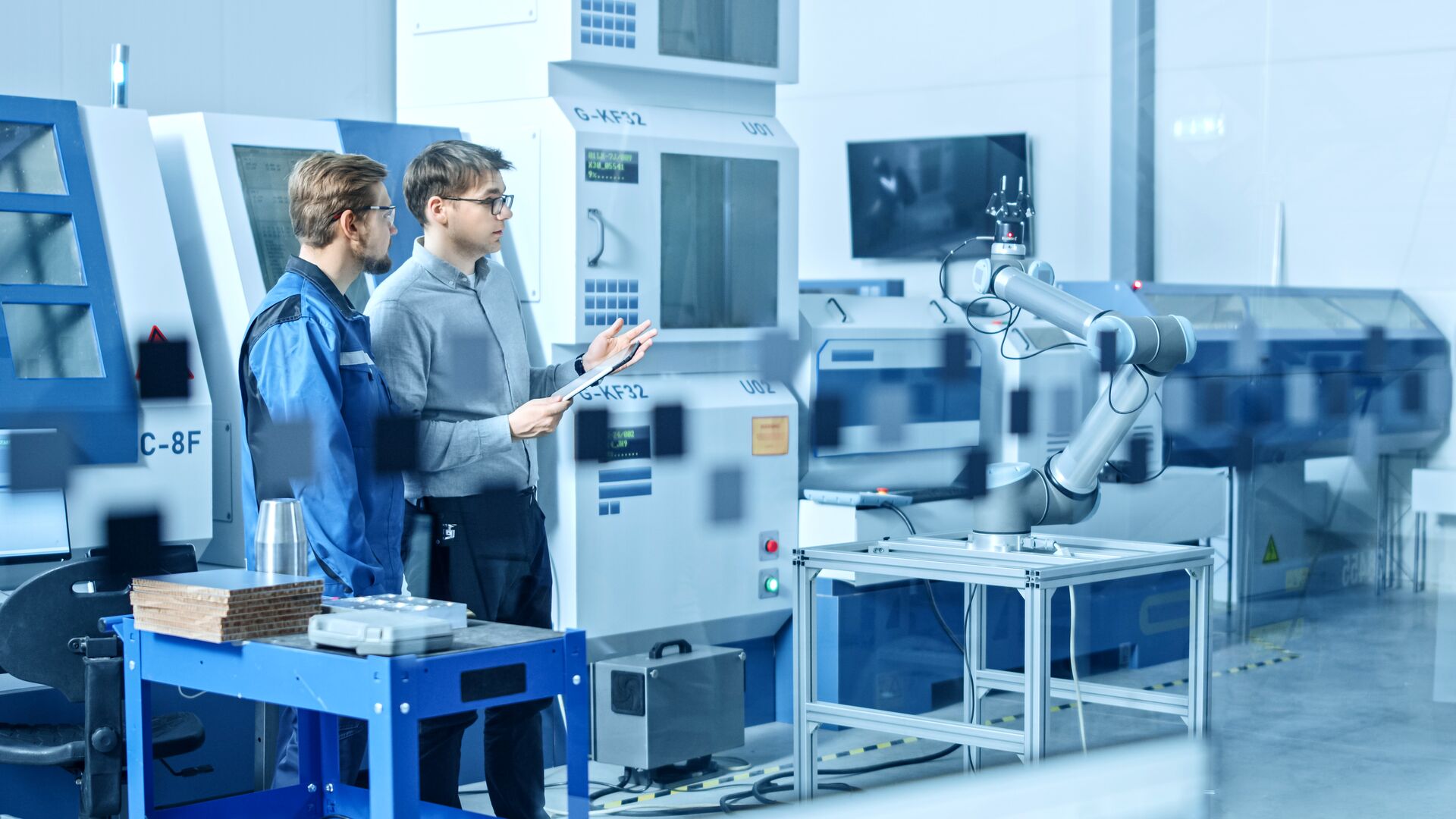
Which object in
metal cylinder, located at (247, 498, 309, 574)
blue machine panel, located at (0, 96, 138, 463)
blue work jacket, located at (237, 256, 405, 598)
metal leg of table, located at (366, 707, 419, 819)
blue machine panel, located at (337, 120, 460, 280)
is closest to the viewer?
metal leg of table, located at (366, 707, 419, 819)

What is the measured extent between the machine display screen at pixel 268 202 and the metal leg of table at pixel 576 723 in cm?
118

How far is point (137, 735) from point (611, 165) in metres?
1.47

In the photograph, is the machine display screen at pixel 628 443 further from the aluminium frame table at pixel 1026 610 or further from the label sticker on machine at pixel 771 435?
the aluminium frame table at pixel 1026 610

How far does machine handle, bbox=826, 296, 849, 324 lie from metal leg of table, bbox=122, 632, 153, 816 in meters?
1.86

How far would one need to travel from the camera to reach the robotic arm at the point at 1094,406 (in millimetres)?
2877

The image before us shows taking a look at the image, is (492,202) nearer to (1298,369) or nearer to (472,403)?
(472,403)

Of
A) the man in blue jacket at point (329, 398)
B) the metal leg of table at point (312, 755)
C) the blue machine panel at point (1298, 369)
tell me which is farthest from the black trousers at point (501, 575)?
the blue machine panel at point (1298, 369)

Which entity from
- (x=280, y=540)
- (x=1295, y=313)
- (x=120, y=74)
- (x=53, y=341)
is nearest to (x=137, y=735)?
(x=280, y=540)

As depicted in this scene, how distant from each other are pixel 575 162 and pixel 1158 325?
119cm

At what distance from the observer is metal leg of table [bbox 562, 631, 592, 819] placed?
2012 millimetres

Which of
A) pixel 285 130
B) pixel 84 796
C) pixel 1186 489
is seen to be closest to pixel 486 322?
pixel 285 130

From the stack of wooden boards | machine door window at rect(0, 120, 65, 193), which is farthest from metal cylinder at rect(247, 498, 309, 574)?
machine door window at rect(0, 120, 65, 193)

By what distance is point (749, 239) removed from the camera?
326 centimetres

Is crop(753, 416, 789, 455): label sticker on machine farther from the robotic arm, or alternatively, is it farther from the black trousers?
the black trousers
